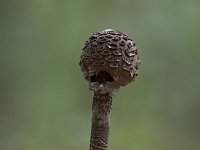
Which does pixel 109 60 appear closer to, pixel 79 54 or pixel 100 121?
pixel 100 121

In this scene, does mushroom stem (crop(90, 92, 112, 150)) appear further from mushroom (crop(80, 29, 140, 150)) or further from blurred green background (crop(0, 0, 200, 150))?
blurred green background (crop(0, 0, 200, 150))

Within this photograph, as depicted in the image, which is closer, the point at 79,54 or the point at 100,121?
the point at 100,121

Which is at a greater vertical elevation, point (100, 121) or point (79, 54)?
point (79, 54)

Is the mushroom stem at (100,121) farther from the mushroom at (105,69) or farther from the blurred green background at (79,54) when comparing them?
the blurred green background at (79,54)

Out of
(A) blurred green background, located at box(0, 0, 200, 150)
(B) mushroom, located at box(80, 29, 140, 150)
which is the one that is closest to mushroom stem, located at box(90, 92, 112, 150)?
(B) mushroom, located at box(80, 29, 140, 150)

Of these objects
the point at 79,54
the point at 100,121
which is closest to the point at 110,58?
the point at 100,121

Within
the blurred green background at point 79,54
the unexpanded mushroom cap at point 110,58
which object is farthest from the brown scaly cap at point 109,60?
the blurred green background at point 79,54

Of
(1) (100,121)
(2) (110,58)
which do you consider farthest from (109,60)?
(1) (100,121)

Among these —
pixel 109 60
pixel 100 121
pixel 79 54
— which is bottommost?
pixel 100 121
